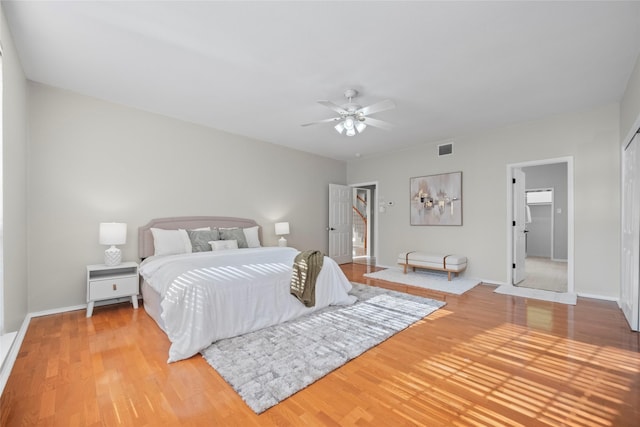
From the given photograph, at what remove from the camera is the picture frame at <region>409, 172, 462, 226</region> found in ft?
18.0

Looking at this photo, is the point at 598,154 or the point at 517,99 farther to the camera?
the point at 598,154

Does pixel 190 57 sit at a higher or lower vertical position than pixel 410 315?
higher

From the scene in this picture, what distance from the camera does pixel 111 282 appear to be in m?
3.44

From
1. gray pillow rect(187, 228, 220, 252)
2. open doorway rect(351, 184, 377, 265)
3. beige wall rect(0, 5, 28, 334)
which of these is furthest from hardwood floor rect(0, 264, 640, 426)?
open doorway rect(351, 184, 377, 265)

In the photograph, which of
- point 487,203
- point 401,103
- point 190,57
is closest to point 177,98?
point 190,57

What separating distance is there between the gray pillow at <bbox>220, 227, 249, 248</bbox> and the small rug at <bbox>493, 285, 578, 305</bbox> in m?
4.17

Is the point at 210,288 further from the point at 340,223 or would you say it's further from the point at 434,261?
the point at 340,223

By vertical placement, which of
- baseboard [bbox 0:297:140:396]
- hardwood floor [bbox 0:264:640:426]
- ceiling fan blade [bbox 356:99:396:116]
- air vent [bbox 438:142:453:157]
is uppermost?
air vent [bbox 438:142:453:157]

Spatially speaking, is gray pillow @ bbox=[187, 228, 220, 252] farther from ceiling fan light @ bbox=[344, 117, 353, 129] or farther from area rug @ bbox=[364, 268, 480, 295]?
area rug @ bbox=[364, 268, 480, 295]

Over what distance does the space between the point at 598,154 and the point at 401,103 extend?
2.99 m

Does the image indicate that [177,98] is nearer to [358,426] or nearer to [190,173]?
[190,173]

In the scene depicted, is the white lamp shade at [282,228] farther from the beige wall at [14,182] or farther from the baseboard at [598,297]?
the baseboard at [598,297]

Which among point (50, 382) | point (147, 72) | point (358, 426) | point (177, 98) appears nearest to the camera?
point (358, 426)

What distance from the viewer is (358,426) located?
161 cm
